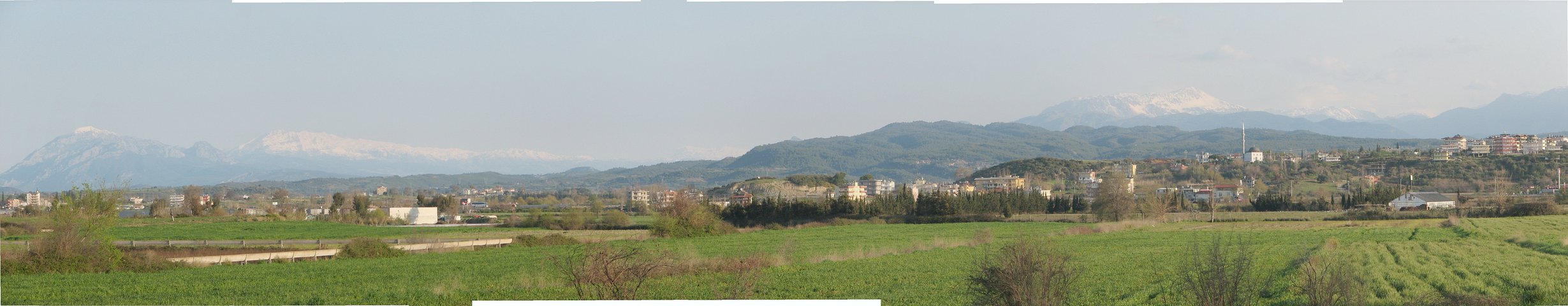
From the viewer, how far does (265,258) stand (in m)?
22.5

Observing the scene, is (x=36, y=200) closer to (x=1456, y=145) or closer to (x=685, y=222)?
(x=685, y=222)

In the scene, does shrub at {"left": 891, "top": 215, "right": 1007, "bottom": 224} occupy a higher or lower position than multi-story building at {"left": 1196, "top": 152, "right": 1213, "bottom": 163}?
lower

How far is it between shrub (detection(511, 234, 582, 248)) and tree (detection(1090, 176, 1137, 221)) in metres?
27.0

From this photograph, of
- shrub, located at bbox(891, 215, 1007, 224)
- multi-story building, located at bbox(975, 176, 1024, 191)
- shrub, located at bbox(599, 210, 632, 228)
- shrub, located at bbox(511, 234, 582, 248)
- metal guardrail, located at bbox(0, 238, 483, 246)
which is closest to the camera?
metal guardrail, located at bbox(0, 238, 483, 246)

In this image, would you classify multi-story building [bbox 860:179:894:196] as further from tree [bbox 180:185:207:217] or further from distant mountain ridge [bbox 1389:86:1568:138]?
tree [bbox 180:185:207:217]

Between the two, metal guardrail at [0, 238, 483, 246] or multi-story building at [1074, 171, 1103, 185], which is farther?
multi-story building at [1074, 171, 1103, 185]

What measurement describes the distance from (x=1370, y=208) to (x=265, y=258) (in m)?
49.9

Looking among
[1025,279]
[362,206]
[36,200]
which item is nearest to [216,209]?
[362,206]

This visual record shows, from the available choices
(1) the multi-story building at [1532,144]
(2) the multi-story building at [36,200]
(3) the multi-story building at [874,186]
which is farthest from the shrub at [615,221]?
(3) the multi-story building at [874,186]

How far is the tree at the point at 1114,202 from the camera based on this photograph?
155ft

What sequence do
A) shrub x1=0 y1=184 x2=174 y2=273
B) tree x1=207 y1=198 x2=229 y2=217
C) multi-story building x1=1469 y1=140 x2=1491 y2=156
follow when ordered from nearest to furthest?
shrub x1=0 y1=184 x2=174 y2=273
tree x1=207 y1=198 x2=229 y2=217
multi-story building x1=1469 y1=140 x2=1491 y2=156

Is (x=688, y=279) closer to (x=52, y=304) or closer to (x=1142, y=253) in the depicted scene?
(x=52, y=304)

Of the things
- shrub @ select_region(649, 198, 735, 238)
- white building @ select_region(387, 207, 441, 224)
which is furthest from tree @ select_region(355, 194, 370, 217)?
shrub @ select_region(649, 198, 735, 238)

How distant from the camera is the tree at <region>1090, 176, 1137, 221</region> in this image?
47188 millimetres
